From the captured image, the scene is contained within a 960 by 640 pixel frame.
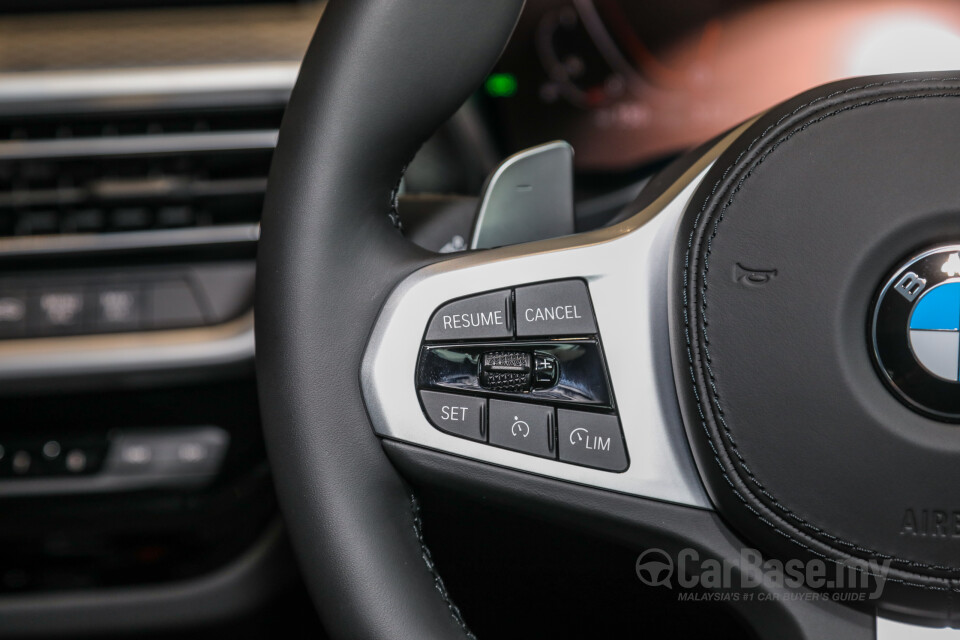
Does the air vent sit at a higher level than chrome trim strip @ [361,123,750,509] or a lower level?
higher

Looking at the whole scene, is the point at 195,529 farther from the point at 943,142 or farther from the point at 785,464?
the point at 943,142

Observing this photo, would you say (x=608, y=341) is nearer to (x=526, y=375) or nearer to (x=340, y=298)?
(x=526, y=375)

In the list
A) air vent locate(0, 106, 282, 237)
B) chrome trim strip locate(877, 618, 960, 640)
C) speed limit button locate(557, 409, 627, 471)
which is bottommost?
chrome trim strip locate(877, 618, 960, 640)

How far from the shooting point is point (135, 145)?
102cm

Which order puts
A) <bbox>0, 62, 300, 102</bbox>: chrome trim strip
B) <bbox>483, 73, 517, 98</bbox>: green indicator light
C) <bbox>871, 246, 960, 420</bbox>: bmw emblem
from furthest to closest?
1. <bbox>483, 73, 517, 98</bbox>: green indicator light
2. <bbox>0, 62, 300, 102</bbox>: chrome trim strip
3. <bbox>871, 246, 960, 420</bbox>: bmw emblem

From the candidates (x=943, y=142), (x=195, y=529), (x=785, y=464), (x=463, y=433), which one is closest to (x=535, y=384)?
(x=463, y=433)

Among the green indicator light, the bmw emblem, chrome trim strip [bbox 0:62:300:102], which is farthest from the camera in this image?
the green indicator light

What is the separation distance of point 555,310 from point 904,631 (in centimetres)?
29

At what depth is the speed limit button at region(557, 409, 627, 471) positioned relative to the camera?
0.55 metres

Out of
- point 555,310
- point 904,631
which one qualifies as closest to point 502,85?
point 555,310

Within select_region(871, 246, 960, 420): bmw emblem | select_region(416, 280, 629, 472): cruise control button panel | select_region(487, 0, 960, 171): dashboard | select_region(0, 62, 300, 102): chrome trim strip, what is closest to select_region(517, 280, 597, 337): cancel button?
select_region(416, 280, 629, 472): cruise control button panel

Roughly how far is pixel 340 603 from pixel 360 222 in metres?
0.23

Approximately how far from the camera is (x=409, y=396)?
0.55 metres

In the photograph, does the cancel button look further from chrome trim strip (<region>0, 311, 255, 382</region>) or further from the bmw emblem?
chrome trim strip (<region>0, 311, 255, 382</region>)
